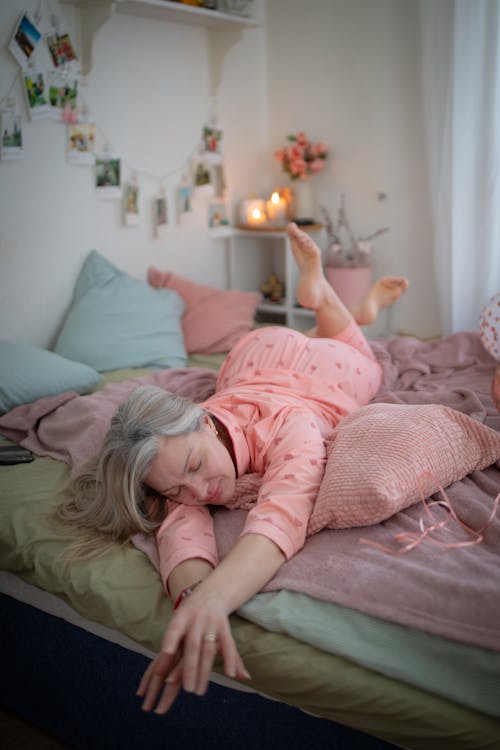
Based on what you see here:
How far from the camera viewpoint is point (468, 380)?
80.6 inches

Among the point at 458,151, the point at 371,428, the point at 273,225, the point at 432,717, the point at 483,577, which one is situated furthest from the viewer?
the point at 273,225

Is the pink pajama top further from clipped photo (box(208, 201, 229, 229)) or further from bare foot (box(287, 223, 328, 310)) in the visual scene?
clipped photo (box(208, 201, 229, 229))

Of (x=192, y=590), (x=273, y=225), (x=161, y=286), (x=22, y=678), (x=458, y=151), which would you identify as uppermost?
(x=458, y=151)

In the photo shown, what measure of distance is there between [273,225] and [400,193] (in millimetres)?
573

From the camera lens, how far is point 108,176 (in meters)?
2.71

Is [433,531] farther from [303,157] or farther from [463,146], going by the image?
[303,157]

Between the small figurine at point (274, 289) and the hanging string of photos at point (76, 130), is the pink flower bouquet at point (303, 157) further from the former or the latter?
the small figurine at point (274, 289)

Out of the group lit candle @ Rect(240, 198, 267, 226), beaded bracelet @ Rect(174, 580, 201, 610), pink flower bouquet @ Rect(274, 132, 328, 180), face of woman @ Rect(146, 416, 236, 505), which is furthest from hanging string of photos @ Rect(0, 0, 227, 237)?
beaded bracelet @ Rect(174, 580, 201, 610)

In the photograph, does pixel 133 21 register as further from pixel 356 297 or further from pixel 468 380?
pixel 468 380

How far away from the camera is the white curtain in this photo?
2.41m

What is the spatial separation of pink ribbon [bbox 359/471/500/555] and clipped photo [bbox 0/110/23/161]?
5.68ft

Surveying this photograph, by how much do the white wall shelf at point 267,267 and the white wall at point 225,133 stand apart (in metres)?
0.08

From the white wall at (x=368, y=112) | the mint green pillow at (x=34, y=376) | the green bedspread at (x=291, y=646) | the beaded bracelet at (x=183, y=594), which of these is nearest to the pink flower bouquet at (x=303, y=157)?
the white wall at (x=368, y=112)

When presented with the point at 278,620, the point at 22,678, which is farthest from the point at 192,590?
the point at 22,678
